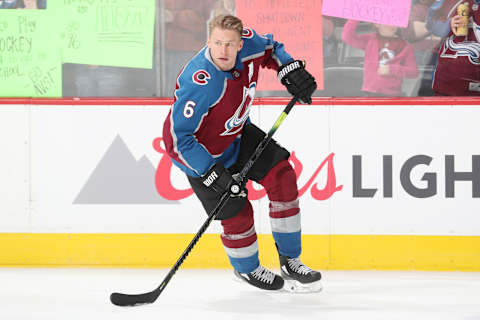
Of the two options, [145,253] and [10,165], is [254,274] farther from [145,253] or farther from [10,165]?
[10,165]

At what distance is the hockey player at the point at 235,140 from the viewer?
2438mm

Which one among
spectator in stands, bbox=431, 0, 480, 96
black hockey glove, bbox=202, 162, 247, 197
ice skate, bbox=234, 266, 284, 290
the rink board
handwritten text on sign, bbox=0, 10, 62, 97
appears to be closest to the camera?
black hockey glove, bbox=202, 162, 247, 197

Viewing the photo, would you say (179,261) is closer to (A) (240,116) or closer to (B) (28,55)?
(A) (240,116)

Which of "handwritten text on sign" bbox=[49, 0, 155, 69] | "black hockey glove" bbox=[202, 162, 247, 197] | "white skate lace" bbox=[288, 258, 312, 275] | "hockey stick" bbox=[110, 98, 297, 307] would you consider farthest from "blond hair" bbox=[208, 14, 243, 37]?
"handwritten text on sign" bbox=[49, 0, 155, 69]

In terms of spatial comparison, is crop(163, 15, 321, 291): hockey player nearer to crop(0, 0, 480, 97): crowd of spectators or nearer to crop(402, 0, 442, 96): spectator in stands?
crop(0, 0, 480, 97): crowd of spectators

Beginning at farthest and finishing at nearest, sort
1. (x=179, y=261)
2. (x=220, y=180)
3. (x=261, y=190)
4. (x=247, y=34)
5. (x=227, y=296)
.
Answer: (x=261, y=190) → (x=227, y=296) → (x=247, y=34) → (x=179, y=261) → (x=220, y=180)

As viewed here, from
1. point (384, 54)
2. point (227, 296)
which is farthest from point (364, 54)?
point (227, 296)

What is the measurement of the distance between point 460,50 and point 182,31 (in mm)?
1431

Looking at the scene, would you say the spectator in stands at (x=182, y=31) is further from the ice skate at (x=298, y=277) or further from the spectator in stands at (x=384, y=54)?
the ice skate at (x=298, y=277)

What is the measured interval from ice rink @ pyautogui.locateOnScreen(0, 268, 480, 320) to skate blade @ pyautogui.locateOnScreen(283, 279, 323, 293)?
28 mm

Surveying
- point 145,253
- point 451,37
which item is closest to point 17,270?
point 145,253

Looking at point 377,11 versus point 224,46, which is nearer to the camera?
point 224,46

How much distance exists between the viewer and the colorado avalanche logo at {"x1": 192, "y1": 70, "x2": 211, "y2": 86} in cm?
244

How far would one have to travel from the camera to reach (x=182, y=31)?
3.53m
